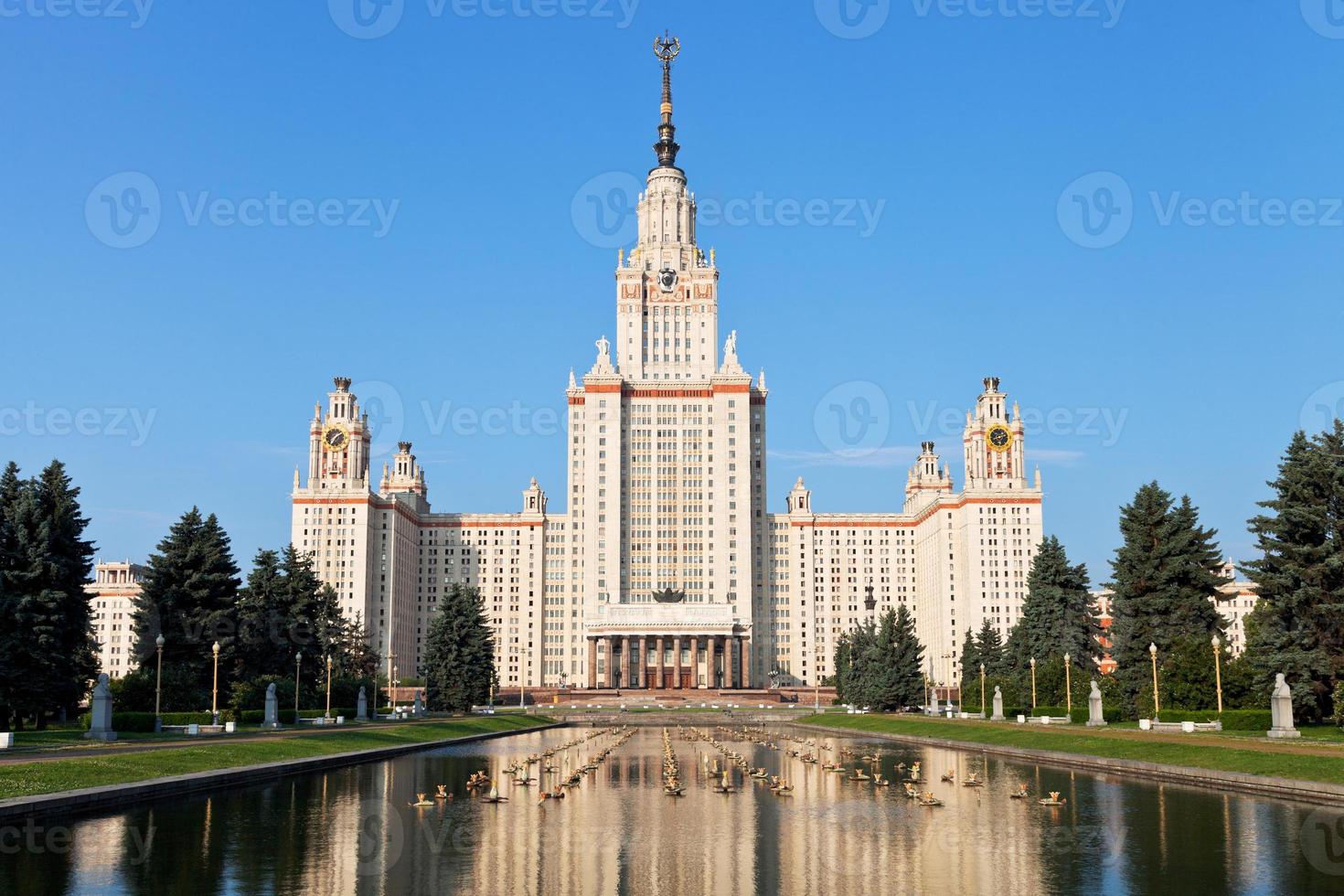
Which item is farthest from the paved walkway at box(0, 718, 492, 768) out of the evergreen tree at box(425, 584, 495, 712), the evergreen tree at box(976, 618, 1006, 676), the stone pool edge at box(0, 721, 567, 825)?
the evergreen tree at box(976, 618, 1006, 676)

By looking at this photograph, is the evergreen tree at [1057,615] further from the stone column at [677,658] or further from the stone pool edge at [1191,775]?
the stone column at [677,658]

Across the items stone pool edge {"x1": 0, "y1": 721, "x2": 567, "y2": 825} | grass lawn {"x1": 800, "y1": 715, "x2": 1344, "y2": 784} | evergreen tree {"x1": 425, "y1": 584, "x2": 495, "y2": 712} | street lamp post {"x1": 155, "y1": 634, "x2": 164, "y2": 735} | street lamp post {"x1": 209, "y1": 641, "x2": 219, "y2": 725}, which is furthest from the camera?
evergreen tree {"x1": 425, "y1": 584, "x2": 495, "y2": 712}

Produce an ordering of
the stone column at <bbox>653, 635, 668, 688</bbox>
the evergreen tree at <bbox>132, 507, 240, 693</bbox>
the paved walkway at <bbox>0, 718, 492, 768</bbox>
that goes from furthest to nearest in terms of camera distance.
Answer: the stone column at <bbox>653, 635, 668, 688</bbox> → the evergreen tree at <bbox>132, 507, 240, 693</bbox> → the paved walkway at <bbox>0, 718, 492, 768</bbox>

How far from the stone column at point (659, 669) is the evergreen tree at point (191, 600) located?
8911cm

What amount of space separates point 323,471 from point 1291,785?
155 m

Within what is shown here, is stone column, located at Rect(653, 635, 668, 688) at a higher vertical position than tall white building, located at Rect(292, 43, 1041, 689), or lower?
lower

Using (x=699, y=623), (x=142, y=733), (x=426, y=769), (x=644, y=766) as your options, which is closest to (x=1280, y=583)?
(x=644, y=766)

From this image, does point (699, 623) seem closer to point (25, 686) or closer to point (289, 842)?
point (25, 686)

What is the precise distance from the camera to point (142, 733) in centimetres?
5656

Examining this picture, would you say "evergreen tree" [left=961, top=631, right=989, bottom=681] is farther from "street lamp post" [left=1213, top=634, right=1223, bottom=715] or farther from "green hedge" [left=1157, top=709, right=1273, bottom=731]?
"green hedge" [left=1157, top=709, right=1273, bottom=731]

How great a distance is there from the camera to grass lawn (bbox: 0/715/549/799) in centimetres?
3033

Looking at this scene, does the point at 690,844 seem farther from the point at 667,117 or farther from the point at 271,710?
the point at 667,117

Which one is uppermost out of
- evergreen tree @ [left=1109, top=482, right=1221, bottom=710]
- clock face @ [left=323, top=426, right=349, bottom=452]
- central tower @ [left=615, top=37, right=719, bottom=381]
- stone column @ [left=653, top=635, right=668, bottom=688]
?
central tower @ [left=615, top=37, right=719, bottom=381]

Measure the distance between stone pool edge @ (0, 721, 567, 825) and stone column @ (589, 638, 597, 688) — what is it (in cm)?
11214
